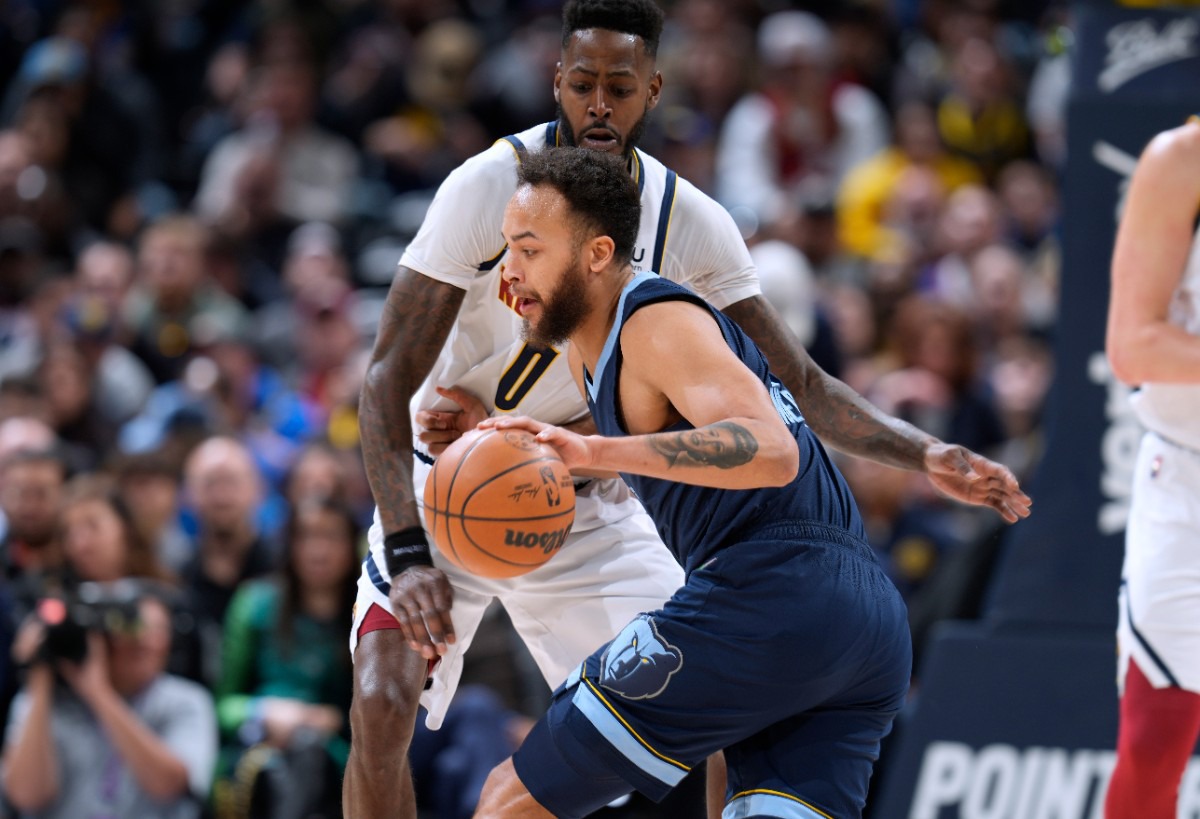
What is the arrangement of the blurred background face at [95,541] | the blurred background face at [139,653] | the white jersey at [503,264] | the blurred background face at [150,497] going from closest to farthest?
the white jersey at [503,264] → the blurred background face at [139,653] → the blurred background face at [95,541] → the blurred background face at [150,497]

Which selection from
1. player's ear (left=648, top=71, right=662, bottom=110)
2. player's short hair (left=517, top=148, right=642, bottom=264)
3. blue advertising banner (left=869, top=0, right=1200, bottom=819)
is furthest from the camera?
blue advertising banner (left=869, top=0, right=1200, bottom=819)

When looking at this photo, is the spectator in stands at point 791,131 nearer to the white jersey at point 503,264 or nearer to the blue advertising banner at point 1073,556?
the blue advertising banner at point 1073,556

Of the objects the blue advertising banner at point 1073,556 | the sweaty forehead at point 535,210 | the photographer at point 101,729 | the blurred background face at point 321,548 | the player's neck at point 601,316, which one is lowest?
the photographer at point 101,729

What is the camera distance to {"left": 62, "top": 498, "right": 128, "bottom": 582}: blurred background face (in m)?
7.15

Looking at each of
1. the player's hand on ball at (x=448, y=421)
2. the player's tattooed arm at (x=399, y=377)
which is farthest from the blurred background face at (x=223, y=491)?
the player's tattooed arm at (x=399, y=377)

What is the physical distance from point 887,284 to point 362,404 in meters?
5.95

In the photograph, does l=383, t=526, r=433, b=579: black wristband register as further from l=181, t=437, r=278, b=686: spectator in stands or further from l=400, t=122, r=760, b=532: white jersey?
l=181, t=437, r=278, b=686: spectator in stands

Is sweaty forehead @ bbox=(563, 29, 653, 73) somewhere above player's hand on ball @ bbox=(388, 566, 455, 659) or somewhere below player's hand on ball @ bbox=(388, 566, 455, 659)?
above

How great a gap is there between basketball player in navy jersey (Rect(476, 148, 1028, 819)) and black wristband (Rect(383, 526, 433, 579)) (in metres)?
0.57

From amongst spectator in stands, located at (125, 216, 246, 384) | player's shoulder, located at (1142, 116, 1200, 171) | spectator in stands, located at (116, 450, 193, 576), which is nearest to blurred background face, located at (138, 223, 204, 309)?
spectator in stands, located at (125, 216, 246, 384)

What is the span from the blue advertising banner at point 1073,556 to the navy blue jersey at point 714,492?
2.09m

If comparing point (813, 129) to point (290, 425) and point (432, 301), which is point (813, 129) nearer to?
point (290, 425)

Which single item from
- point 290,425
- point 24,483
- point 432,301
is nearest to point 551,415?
point 432,301

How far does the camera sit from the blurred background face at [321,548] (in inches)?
273
